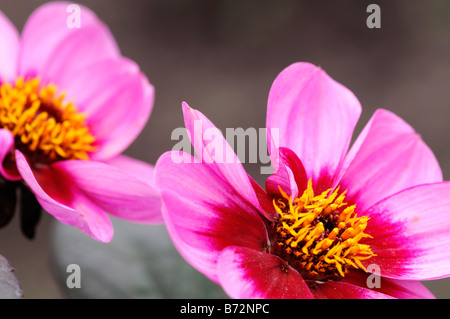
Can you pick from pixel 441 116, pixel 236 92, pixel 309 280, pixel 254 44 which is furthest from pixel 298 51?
pixel 309 280

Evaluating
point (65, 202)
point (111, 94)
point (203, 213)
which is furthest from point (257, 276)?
point (111, 94)

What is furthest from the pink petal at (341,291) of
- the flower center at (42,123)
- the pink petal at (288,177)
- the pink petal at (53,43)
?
the pink petal at (53,43)

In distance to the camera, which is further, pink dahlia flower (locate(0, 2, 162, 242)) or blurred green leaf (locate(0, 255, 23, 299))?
pink dahlia flower (locate(0, 2, 162, 242))

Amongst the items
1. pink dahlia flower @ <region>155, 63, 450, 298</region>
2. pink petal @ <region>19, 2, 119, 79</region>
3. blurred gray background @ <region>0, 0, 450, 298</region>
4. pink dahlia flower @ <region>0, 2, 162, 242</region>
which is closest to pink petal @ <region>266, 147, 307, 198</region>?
pink dahlia flower @ <region>155, 63, 450, 298</region>

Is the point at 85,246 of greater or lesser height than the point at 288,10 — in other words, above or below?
A: below

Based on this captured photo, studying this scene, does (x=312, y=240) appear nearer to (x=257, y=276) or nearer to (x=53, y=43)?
(x=257, y=276)

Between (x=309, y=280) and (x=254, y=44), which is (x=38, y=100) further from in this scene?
(x=254, y=44)

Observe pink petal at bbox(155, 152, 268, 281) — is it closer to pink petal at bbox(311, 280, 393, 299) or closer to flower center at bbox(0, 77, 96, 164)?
pink petal at bbox(311, 280, 393, 299)
